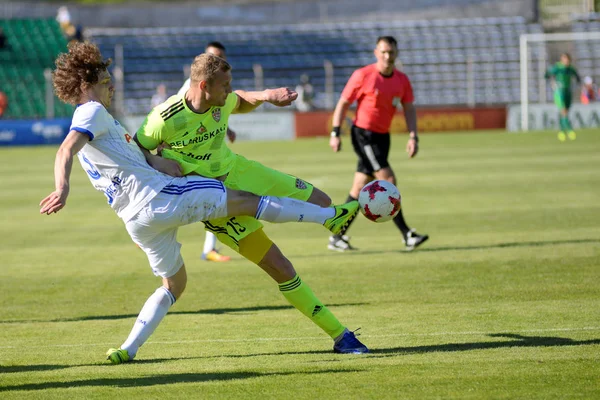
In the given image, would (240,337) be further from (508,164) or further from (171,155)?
(508,164)

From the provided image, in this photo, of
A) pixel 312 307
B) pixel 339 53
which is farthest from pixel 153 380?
pixel 339 53

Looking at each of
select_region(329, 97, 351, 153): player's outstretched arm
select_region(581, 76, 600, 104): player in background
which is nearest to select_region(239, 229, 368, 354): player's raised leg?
select_region(329, 97, 351, 153): player's outstretched arm

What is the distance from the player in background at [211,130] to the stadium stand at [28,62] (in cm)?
3056

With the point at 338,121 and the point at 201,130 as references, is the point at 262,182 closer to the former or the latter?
the point at 201,130

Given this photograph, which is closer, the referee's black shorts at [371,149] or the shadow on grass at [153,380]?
the shadow on grass at [153,380]

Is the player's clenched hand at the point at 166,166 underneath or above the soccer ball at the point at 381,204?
above

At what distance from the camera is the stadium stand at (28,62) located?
36219 millimetres

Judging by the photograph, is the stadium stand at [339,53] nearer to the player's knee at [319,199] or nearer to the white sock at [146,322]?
the player's knee at [319,199]

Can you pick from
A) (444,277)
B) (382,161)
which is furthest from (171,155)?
(382,161)

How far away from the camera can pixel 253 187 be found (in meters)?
6.70

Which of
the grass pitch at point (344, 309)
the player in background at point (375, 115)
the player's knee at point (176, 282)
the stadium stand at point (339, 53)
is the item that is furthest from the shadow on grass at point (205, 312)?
the stadium stand at point (339, 53)

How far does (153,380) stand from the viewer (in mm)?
5566

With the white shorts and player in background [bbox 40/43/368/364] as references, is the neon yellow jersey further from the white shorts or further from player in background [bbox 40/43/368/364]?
the white shorts

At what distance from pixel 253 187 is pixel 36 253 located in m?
5.54
